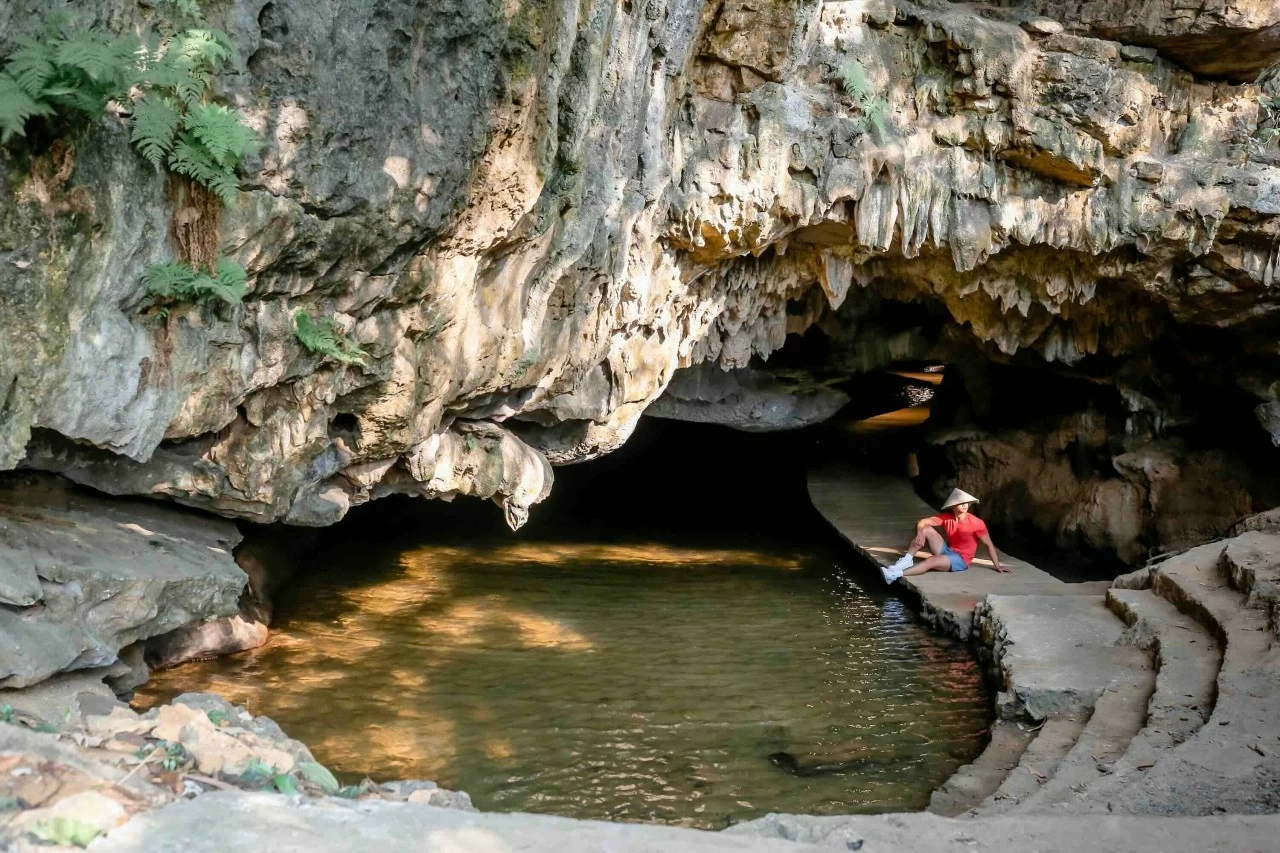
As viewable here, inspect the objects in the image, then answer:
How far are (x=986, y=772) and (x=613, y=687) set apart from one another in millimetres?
3002

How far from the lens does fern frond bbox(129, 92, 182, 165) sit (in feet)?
16.8

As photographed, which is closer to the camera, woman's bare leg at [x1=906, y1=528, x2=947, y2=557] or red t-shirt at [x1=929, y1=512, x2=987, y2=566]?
woman's bare leg at [x1=906, y1=528, x2=947, y2=557]

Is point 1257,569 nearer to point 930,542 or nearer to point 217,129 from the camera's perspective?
point 930,542

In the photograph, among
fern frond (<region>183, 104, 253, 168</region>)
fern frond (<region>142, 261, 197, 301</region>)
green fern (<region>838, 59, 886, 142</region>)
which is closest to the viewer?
fern frond (<region>183, 104, 253, 168</region>)

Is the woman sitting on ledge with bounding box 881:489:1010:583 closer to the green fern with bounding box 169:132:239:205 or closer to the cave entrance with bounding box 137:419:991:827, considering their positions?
the cave entrance with bounding box 137:419:991:827

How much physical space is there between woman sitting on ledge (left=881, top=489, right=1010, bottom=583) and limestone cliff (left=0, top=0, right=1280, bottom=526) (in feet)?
9.19

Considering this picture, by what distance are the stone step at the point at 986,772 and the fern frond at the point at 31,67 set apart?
606cm

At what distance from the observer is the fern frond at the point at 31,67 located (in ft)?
14.9

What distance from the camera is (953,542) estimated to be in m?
12.3

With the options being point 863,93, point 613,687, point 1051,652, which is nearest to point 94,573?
point 613,687

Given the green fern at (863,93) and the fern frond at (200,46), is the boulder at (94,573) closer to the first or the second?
the fern frond at (200,46)

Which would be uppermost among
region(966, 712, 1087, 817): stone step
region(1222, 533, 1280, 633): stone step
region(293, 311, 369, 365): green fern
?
region(293, 311, 369, 365): green fern

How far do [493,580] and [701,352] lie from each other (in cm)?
374

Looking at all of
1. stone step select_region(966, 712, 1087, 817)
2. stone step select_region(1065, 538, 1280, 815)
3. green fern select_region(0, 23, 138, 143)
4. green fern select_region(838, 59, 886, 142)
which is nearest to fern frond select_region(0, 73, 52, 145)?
green fern select_region(0, 23, 138, 143)
